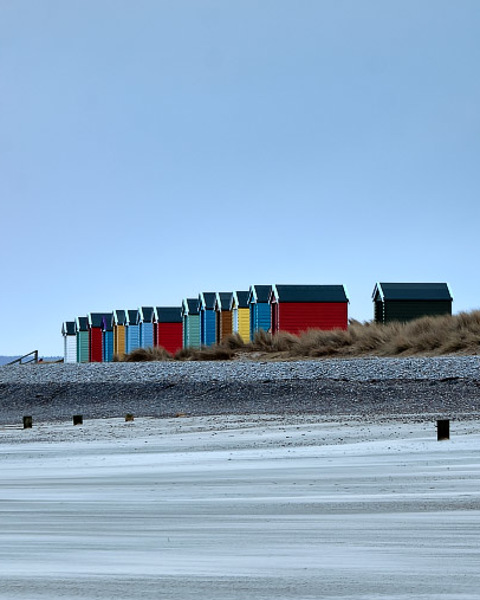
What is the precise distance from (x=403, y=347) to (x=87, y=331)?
42.3m

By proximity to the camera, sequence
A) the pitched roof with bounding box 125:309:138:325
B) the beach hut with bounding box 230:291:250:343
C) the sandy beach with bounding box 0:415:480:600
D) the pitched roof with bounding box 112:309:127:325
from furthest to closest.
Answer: the pitched roof with bounding box 112:309:127:325 < the pitched roof with bounding box 125:309:138:325 < the beach hut with bounding box 230:291:250:343 < the sandy beach with bounding box 0:415:480:600

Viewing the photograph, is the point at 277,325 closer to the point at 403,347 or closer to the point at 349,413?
the point at 403,347

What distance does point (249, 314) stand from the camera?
54.4 m

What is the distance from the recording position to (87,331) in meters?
73.6

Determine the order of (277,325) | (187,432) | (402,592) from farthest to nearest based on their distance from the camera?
(277,325)
(187,432)
(402,592)

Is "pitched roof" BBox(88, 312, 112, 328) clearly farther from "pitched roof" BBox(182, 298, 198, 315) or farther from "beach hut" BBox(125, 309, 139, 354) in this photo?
"pitched roof" BBox(182, 298, 198, 315)

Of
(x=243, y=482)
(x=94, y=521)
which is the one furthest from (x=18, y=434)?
(x=94, y=521)

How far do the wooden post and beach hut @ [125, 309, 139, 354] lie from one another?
53615mm

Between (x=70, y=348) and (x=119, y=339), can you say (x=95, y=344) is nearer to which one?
(x=119, y=339)

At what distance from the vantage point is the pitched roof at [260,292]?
5209 centimetres

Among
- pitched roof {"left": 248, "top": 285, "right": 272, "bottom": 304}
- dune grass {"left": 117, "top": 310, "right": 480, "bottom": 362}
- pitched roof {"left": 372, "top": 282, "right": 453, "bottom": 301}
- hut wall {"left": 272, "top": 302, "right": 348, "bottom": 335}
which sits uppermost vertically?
pitched roof {"left": 248, "top": 285, "right": 272, "bottom": 304}

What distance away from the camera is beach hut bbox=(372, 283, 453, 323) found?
48688 mm

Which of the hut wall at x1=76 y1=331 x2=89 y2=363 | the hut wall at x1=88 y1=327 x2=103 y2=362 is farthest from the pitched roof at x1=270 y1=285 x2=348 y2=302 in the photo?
the hut wall at x1=76 y1=331 x2=89 y2=363

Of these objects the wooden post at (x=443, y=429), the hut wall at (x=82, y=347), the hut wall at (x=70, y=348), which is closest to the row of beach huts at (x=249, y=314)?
Result: the hut wall at (x=82, y=347)
